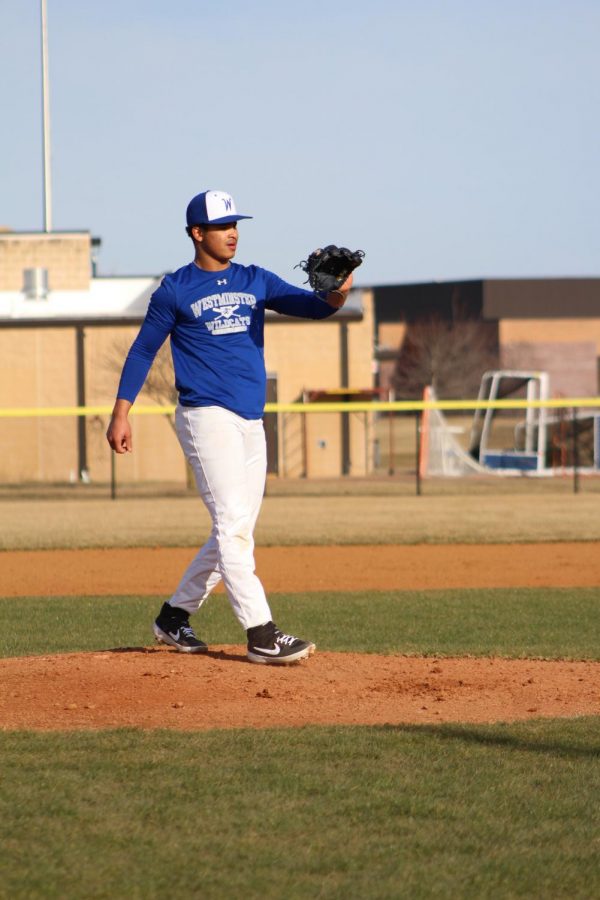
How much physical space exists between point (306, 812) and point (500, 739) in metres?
1.37

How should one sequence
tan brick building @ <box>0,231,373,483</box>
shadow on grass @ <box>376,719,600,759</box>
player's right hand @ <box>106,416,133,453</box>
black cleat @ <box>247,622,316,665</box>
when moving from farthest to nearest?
tan brick building @ <box>0,231,373,483</box> < black cleat @ <box>247,622,316,665</box> < player's right hand @ <box>106,416,133,453</box> < shadow on grass @ <box>376,719,600,759</box>

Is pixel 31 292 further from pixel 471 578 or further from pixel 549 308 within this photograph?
pixel 549 308

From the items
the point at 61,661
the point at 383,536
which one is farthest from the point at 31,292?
the point at 61,661

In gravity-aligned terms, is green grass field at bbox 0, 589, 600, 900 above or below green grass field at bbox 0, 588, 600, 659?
above

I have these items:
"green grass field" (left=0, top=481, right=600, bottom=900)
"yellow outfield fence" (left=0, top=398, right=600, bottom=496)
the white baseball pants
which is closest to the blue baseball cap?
the white baseball pants

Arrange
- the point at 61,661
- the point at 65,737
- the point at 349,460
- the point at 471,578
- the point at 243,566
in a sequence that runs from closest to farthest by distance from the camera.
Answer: the point at 65,737, the point at 243,566, the point at 61,661, the point at 471,578, the point at 349,460

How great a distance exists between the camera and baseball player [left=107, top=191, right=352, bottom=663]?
620cm

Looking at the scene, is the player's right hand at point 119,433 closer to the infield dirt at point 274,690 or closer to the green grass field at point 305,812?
the infield dirt at point 274,690

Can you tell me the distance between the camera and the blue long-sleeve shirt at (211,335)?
20.4 ft

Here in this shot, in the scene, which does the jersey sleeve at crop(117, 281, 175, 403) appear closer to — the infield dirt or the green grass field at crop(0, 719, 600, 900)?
the infield dirt

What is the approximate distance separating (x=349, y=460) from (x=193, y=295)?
27.4 m

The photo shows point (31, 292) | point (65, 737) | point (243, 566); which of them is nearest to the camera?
point (65, 737)

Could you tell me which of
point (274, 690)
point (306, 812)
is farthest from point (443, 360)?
point (306, 812)

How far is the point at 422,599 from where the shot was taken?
1177 centimetres
